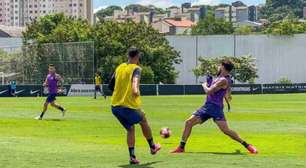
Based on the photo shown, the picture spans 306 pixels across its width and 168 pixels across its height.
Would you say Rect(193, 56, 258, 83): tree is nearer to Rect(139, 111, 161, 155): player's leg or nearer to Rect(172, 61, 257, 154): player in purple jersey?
Rect(172, 61, 257, 154): player in purple jersey

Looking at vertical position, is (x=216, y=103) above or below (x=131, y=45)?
below

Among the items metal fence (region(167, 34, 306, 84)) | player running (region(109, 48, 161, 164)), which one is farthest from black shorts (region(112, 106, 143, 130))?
metal fence (region(167, 34, 306, 84))

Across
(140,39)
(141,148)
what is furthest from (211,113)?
(140,39)

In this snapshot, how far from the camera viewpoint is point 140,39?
292ft

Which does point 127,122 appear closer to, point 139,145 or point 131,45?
point 139,145

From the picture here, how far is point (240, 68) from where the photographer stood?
94562 mm

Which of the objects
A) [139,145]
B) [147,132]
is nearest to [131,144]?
[147,132]

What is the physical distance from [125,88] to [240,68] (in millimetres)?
83167

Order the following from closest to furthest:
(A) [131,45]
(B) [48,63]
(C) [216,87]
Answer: (C) [216,87], (B) [48,63], (A) [131,45]

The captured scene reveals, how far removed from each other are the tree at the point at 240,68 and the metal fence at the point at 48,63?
27911mm

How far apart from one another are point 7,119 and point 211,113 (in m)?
13.0

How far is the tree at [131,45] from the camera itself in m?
85.4

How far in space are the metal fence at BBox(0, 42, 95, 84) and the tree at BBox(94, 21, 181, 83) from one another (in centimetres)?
1482

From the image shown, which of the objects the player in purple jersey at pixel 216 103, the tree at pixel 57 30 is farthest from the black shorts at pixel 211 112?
the tree at pixel 57 30
